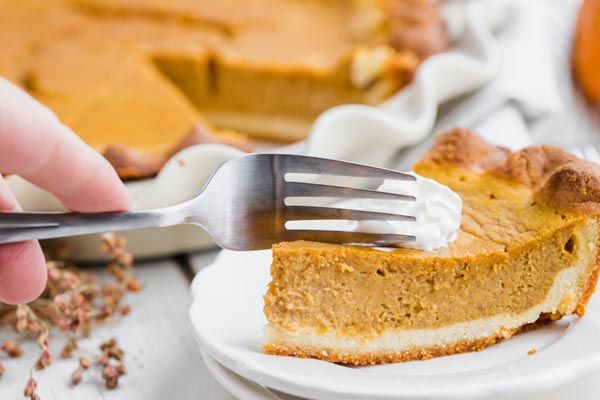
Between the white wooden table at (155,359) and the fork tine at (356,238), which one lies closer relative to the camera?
the fork tine at (356,238)

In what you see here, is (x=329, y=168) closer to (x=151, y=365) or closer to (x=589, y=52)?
(x=151, y=365)

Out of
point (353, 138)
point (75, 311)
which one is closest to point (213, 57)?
point (353, 138)

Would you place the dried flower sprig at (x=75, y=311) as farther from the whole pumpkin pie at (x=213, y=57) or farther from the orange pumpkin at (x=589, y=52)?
the orange pumpkin at (x=589, y=52)

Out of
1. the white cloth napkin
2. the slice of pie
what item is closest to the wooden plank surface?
the slice of pie

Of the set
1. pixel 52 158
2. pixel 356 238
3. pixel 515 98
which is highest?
pixel 52 158

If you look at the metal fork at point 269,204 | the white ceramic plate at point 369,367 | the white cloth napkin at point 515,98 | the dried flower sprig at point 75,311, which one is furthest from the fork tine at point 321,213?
the white cloth napkin at point 515,98

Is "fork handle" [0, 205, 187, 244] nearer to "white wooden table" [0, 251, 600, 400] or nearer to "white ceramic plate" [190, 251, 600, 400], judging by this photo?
"white ceramic plate" [190, 251, 600, 400]
